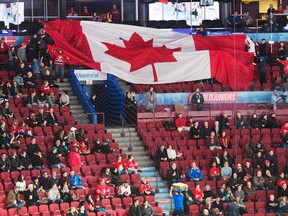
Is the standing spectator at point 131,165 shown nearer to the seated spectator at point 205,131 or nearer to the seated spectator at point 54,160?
the seated spectator at point 54,160

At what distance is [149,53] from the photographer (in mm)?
42031

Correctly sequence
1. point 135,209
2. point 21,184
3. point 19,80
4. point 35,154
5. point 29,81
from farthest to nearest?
point 29,81, point 19,80, point 35,154, point 21,184, point 135,209

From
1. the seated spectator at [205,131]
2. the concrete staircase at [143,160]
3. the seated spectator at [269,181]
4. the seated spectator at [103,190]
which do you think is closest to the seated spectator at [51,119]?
the concrete staircase at [143,160]

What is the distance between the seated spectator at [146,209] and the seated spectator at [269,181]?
435 cm

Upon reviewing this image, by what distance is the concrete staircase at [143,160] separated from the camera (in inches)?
1452

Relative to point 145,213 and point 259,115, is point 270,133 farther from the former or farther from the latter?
point 145,213

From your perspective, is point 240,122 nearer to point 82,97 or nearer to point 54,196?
point 82,97

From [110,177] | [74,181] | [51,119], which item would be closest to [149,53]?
[51,119]

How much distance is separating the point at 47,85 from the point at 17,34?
5317 millimetres

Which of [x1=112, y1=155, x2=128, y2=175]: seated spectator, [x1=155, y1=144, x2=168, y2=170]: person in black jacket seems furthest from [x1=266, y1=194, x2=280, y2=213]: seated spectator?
[x1=112, y1=155, x2=128, y2=175]: seated spectator

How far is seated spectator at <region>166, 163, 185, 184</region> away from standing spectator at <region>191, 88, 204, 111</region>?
4.95 meters

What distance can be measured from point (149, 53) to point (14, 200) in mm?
9985

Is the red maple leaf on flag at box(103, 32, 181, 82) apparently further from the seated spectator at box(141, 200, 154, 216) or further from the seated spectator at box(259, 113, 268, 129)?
the seated spectator at box(141, 200, 154, 216)

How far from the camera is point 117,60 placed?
136ft
